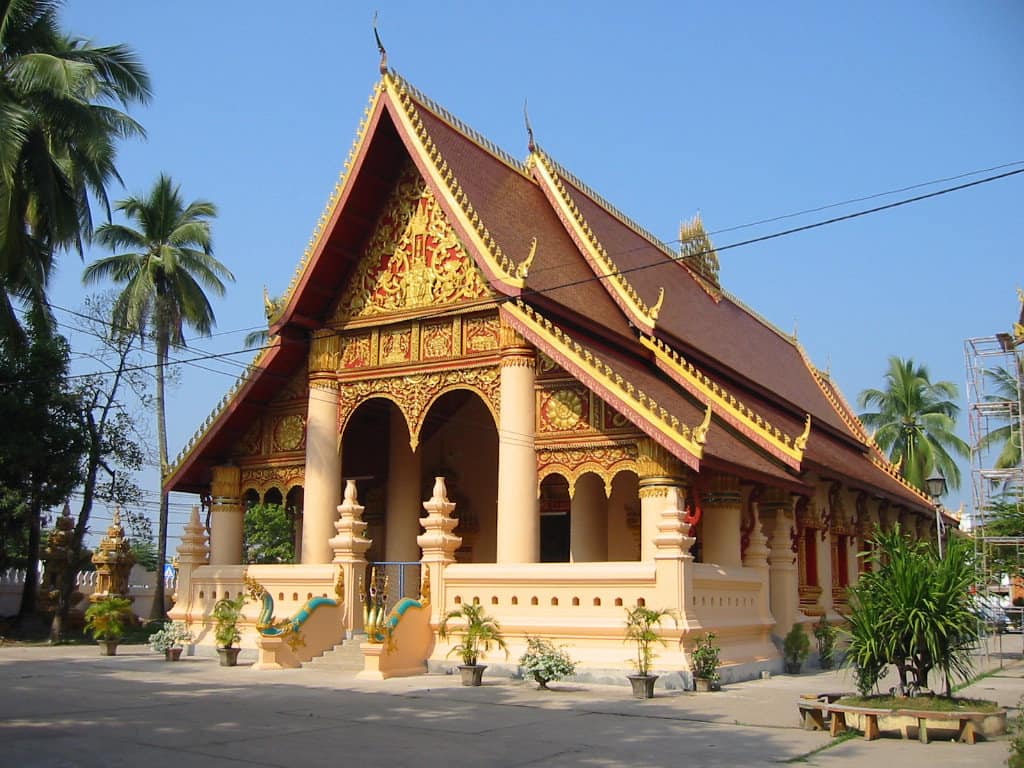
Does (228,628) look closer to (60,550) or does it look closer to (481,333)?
(481,333)

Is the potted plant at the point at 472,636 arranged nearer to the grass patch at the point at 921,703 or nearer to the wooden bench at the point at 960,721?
the grass patch at the point at 921,703

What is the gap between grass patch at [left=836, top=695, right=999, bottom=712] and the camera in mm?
9828

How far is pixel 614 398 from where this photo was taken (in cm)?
1538

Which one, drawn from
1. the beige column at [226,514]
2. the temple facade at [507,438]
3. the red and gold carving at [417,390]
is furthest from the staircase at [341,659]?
the beige column at [226,514]

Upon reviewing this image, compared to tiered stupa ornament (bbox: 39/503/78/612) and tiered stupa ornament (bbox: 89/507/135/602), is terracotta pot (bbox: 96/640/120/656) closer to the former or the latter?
tiered stupa ornament (bbox: 89/507/135/602)

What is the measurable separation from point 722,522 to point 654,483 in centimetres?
198

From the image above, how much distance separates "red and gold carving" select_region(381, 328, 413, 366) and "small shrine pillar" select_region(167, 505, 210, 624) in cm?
463

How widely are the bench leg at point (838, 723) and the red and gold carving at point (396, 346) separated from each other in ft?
33.3

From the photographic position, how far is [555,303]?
17219 millimetres

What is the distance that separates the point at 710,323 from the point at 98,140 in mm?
12777

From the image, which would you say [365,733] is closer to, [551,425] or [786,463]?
[551,425]

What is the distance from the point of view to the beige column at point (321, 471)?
60.5ft

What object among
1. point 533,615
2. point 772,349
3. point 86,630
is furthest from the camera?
point 772,349

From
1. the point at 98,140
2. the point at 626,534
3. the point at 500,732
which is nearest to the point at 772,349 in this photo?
the point at 626,534
